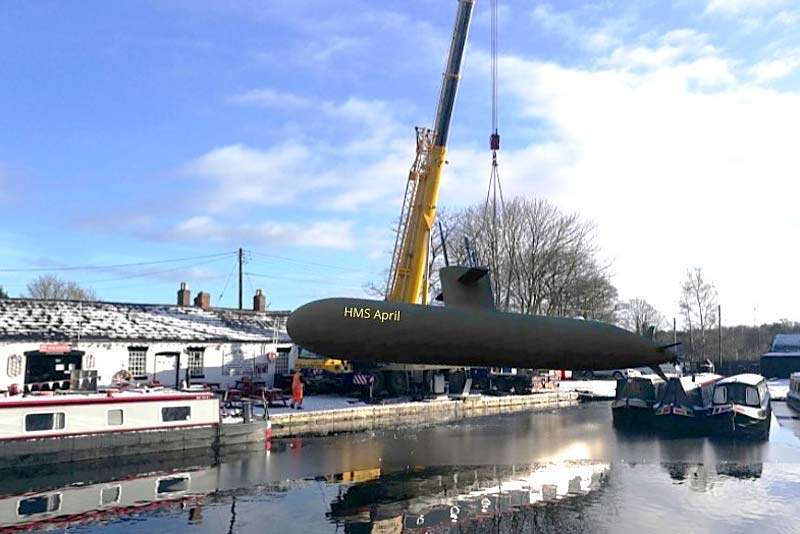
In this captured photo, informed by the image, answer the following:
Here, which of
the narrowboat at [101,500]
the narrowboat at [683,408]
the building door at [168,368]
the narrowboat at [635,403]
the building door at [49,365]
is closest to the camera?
the narrowboat at [101,500]

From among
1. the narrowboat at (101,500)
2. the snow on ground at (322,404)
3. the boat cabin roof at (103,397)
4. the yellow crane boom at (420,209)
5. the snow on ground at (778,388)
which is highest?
the yellow crane boom at (420,209)

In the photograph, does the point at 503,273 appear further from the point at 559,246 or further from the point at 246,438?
the point at 246,438

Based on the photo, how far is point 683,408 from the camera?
3334cm

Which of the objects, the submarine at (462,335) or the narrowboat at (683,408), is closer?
the submarine at (462,335)

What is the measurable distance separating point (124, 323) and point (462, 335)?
2868cm

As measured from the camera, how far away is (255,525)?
16.0 m

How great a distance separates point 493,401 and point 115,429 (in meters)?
23.1

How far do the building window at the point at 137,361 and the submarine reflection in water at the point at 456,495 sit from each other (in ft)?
55.9

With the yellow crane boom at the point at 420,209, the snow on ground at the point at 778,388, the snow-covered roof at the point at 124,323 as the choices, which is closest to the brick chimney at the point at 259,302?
the snow-covered roof at the point at 124,323

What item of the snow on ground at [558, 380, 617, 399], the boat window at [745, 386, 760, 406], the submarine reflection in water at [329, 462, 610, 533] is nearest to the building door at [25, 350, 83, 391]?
the submarine reflection in water at [329, 462, 610, 533]

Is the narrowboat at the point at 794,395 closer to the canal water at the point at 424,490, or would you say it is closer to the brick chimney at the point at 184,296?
the canal water at the point at 424,490

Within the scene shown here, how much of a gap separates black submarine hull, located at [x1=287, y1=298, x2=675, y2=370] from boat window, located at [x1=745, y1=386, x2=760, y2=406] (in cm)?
2379

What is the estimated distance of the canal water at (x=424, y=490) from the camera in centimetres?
1669

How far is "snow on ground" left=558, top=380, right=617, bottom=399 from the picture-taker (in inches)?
1906
